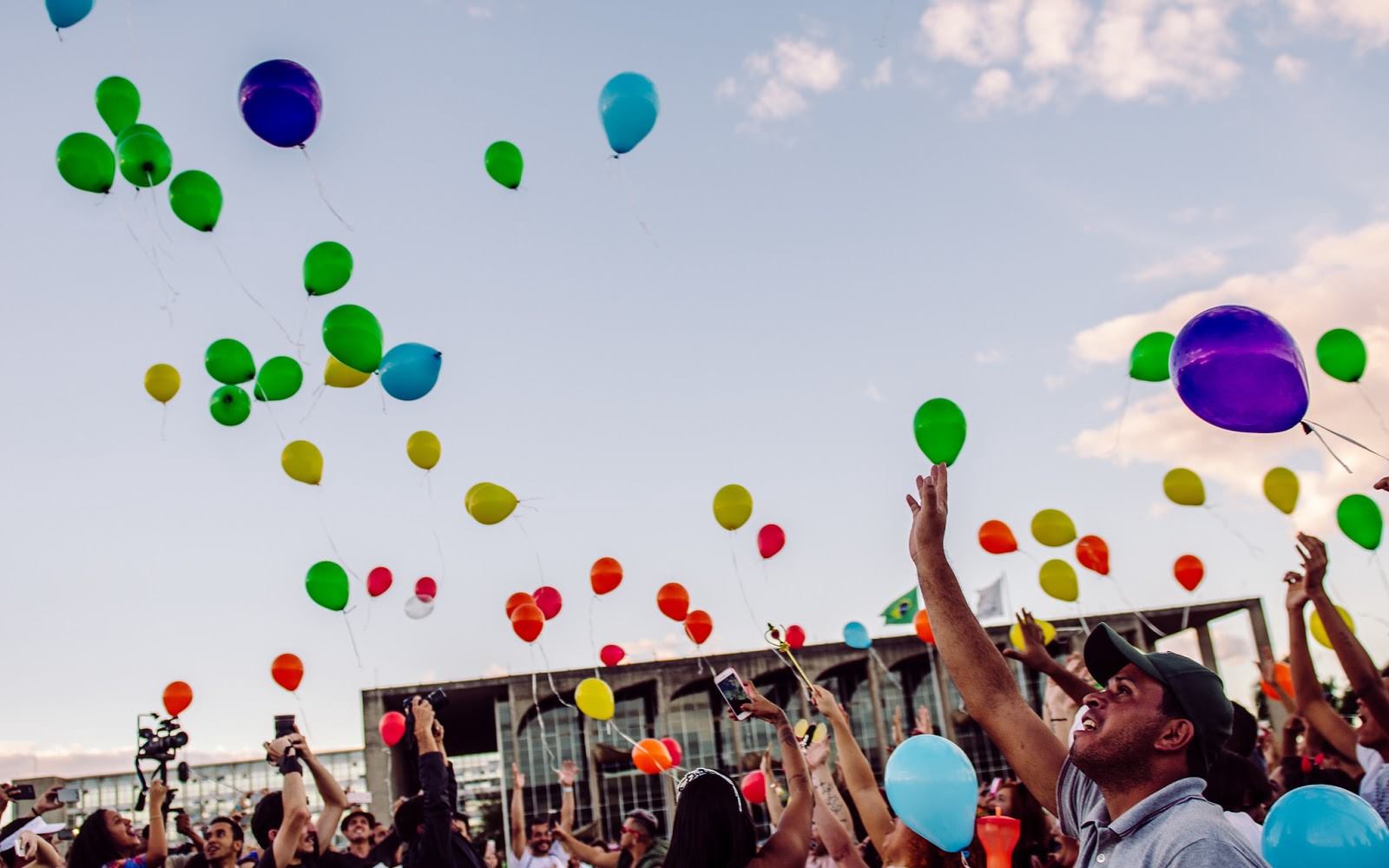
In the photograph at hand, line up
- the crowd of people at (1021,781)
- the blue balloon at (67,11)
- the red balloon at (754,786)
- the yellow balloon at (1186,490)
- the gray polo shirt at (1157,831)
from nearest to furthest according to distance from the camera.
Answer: the gray polo shirt at (1157,831) < the crowd of people at (1021,781) < the blue balloon at (67,11) < the red balloon at (754,786) < the yellow balloon at (1186,490)

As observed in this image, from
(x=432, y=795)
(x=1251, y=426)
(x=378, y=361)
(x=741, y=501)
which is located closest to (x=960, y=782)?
(x=1251, y=426)

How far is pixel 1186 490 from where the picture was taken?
1084cm

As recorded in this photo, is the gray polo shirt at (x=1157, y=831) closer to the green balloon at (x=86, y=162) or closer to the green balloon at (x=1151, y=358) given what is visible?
the green balloon at (x=1151, y=358)

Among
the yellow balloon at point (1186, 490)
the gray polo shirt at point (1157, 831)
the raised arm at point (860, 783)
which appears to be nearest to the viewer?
Result: the gray polo shirt at point (1157, 831)

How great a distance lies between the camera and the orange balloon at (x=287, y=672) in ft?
34.5

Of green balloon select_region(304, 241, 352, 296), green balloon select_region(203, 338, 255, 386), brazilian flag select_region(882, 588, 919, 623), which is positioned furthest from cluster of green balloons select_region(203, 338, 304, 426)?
brazilian flag select_region(882, 588, 919, 623)

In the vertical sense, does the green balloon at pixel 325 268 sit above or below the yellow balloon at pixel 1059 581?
above

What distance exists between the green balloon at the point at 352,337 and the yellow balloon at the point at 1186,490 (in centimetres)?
766

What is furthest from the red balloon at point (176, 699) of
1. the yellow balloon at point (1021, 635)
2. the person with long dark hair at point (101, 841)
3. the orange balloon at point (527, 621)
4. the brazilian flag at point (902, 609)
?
the brazilian flag at point (902, 609)

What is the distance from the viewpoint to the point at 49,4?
6418 mm

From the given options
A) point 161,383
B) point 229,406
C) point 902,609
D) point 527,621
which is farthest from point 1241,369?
point 902,609

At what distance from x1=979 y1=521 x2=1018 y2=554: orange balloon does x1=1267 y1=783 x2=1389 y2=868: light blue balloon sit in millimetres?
8782

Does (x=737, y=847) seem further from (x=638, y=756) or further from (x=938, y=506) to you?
(x=638, y=756)

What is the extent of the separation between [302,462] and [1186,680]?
8221 millimetres
